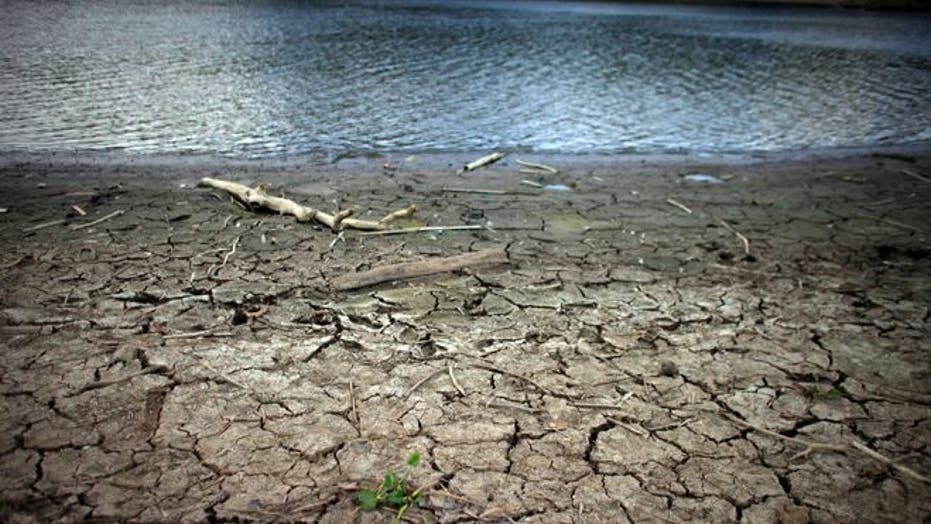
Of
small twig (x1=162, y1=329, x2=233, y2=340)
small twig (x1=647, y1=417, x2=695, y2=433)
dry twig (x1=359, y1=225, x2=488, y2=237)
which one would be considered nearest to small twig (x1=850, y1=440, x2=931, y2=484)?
small twig (x1=647, y1=417, x2=695, y2=433)

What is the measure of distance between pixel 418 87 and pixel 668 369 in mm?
8553

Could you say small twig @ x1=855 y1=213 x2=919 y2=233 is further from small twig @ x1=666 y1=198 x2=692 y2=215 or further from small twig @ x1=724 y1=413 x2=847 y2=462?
small twig @ x1=724 y1=413 x2=847 y2=462

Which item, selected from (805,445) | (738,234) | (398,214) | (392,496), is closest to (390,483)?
(392,496)

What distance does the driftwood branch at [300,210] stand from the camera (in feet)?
15.6

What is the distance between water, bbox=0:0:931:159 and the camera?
7934 mm

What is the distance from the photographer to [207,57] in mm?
12375

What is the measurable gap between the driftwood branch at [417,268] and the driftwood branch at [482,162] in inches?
91.9

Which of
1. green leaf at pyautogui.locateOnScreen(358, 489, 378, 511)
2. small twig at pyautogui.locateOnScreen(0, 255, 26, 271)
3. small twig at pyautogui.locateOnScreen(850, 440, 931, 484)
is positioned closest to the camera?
green leaf at pyautogui.locateOnScreen(358, 489, 378, 511)

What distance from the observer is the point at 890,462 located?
255 centimetres

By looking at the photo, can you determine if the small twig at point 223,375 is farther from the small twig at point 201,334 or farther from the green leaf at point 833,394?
the green leaf at point 833,394

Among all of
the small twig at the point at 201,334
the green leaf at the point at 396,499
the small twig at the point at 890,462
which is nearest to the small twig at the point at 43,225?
the small twig at the point at 201,334

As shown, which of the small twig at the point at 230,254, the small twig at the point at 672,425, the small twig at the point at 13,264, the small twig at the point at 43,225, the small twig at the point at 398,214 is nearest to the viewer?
the small twig at the point at 672,425

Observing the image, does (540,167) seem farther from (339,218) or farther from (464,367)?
(464,367)

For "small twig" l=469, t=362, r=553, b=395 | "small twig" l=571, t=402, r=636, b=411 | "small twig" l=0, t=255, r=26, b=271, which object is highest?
"small twig" l=0, t=255, r=26, b=271
